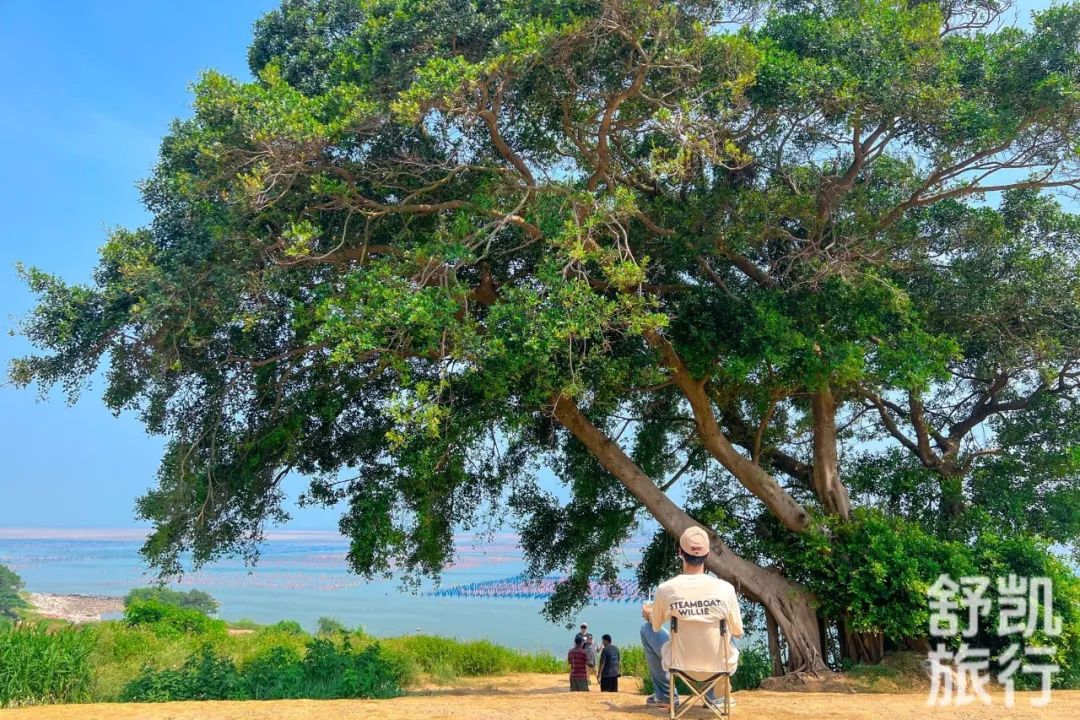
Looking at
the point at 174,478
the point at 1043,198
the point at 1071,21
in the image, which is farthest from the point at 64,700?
the point at 1043,198

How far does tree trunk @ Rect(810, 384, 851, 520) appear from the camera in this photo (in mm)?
12625

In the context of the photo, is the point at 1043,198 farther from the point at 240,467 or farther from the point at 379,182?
the point at 240,467

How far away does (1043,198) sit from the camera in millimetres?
13297

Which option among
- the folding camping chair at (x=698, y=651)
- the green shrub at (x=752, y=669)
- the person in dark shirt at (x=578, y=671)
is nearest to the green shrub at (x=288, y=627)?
the person in dark shirt at (x=578, y=671)

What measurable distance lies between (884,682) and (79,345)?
1080cm

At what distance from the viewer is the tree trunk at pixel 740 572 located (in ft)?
35.7

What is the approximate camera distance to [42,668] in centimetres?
878

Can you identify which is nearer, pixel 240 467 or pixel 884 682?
pixel 884 682

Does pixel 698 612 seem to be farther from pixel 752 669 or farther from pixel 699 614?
pixel 752 669

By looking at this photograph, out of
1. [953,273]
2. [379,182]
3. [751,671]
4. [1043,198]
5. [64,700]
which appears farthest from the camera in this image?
[1043,198]

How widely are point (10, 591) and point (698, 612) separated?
145ft

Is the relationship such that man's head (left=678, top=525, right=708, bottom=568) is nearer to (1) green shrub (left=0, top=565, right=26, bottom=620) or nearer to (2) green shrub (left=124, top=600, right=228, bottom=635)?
(2) green shrub (left=124, top=600, right=228, bottom=635)
